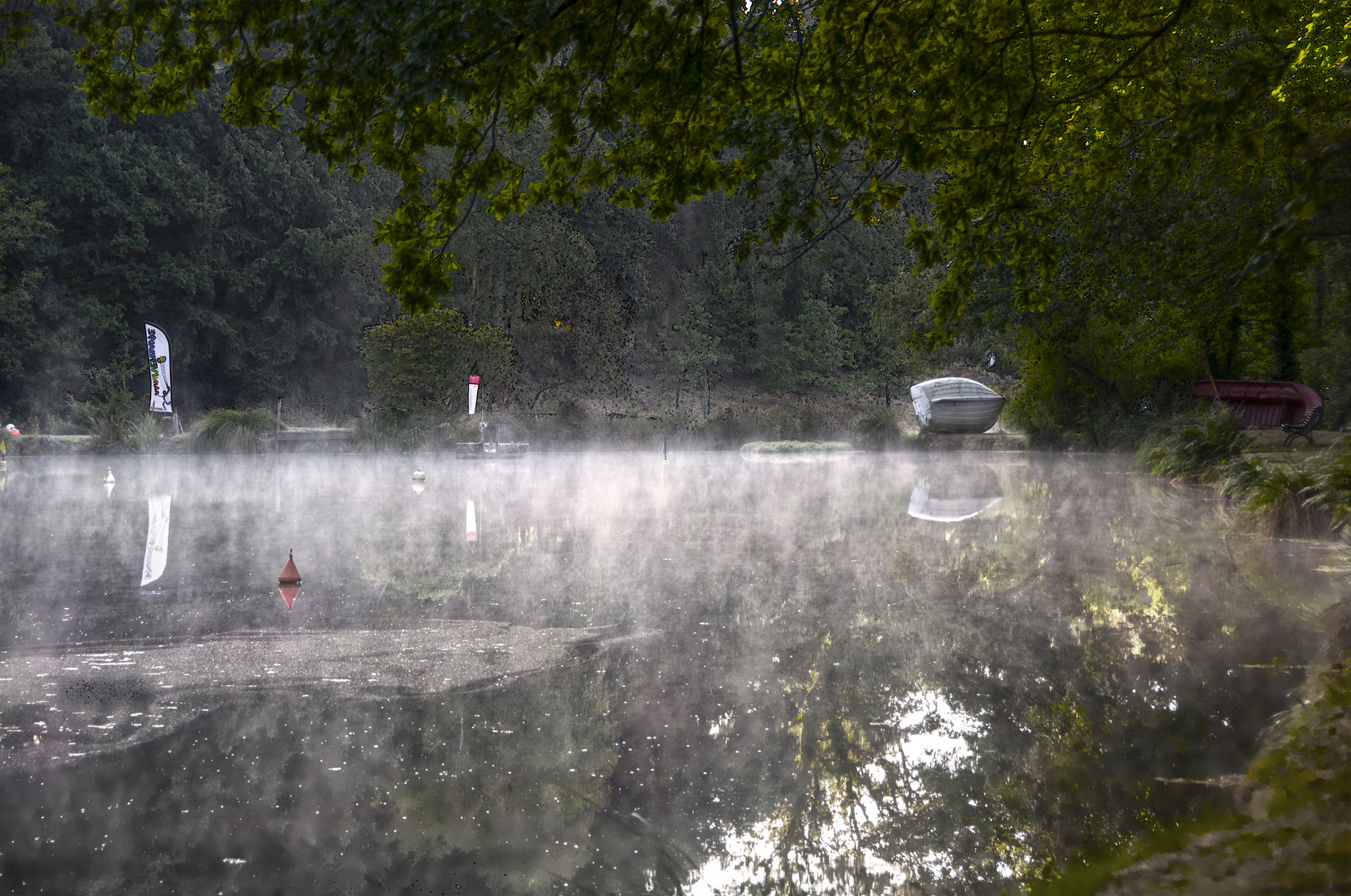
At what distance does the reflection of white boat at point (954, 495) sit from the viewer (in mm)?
14336

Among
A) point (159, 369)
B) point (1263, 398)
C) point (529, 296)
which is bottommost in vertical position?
point (1263, 398)

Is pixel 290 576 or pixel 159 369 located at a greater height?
pixel 159 369

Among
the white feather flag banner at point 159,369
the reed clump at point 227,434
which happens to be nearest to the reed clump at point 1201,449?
the reed clump at point 227,434

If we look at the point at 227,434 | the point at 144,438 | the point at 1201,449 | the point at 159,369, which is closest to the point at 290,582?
the point at 1201,449

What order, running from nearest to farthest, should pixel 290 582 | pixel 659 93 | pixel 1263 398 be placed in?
1. pixel 659 93
2. pixel 290 582
3. pixel 1263 398

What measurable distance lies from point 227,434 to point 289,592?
20078 millimetres

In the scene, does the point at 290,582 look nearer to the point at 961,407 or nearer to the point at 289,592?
the point at 289,592

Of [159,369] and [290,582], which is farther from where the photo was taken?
[159,369]

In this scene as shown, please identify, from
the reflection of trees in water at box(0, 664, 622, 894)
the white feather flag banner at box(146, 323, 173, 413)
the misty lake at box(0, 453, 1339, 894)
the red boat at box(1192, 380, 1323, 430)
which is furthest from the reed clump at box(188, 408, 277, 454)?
the red boat at box(1192, 380, 1323, 430)

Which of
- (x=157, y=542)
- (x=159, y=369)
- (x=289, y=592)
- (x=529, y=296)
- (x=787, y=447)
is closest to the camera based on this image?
(x=289, y=592)

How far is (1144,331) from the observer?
20.8 m

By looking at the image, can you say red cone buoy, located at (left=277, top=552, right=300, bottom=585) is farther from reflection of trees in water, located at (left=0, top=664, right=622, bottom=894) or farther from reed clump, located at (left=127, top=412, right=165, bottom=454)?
reed clump, located at (left=127, top=412, right=165, bottom=454)

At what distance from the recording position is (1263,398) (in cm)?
2520

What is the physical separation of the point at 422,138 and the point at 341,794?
11.4ft
